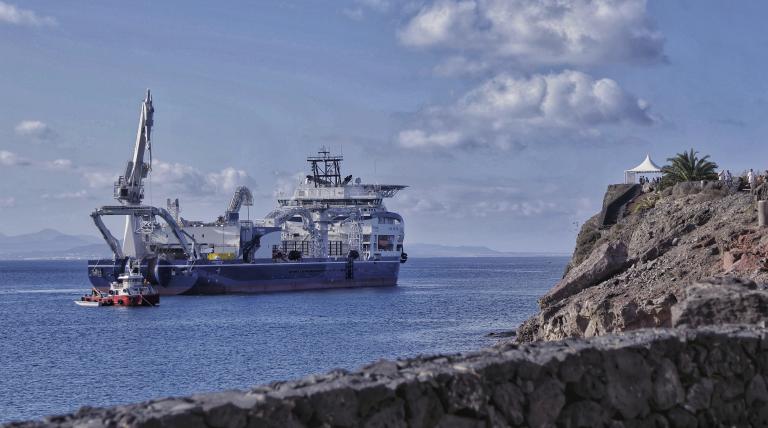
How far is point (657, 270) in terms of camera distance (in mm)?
25344

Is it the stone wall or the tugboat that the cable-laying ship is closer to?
the tugboat

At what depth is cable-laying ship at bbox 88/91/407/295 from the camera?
246 feet

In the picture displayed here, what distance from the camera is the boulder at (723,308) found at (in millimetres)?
8594

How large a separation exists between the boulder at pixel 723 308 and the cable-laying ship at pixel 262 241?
213 feet

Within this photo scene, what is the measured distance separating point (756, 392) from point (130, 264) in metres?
66.5

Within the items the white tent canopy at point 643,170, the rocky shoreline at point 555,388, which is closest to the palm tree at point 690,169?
the white tent canopy at point 643,170

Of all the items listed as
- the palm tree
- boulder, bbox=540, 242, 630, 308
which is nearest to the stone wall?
boulder, bbox=540, 242, 630, 308

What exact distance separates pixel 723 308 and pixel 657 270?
56.1 feet

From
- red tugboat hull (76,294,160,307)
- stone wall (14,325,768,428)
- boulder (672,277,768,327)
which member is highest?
boulder (672,277,768,327)

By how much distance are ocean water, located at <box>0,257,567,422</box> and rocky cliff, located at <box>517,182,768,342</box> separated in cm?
Result: 720

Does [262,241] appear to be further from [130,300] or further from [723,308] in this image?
[723,308]

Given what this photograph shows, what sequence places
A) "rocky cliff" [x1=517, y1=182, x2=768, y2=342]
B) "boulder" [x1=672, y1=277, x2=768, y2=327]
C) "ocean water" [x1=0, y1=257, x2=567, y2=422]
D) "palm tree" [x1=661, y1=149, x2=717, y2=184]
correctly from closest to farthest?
"boulder" [x1=672, y1=277, x2=768, y2=327], "rocky cliff" [x1=517, y1=182, x2=768, y2=342], "ocean water" [x1=0, y1=257, x2=567, y2=422], "palm tree" [x1=661, y1=149, x2=717, y2=184]

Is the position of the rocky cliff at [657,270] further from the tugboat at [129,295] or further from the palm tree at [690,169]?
the tugboat at [129,295]

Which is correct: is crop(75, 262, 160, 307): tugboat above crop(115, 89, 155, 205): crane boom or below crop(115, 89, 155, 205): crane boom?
below
